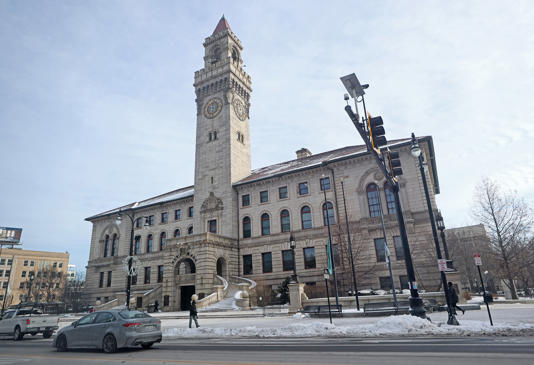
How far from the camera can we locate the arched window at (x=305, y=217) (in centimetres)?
3883

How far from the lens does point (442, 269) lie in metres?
14.0

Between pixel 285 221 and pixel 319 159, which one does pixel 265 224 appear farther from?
pixel 319 159

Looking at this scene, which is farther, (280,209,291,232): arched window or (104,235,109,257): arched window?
(104,235,109,257): arched window

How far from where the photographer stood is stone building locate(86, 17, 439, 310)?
33.8 metres

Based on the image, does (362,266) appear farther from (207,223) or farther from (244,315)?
(207,223)

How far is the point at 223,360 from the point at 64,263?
400 ft

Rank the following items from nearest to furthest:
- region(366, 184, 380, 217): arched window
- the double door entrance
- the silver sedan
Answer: the silver sedan → region(366, 184, 380, 217): arched window → the double door entrance

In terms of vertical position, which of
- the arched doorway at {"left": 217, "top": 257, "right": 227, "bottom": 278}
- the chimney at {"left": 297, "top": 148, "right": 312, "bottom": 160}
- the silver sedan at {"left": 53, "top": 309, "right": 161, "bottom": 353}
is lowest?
the silver sedan at {"left": 53, "top": 309, "right": 161, "bottom": 353}

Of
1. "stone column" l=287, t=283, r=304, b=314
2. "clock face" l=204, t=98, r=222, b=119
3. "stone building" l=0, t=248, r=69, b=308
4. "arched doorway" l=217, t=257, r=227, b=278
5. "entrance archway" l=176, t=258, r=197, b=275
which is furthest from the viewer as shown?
"stone building" l=0, t=248, r=69, b=308

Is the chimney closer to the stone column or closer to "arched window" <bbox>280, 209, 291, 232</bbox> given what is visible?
"arched window" <bbox>280, 209, 291, 232</bbox>

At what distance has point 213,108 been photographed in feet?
162

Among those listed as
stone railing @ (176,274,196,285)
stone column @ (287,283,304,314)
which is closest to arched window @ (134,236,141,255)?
stone railing @ (176,274,196,285)

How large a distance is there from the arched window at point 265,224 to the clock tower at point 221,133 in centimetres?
363

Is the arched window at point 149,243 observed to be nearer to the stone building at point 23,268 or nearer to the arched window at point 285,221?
the arched window at point 285,221
